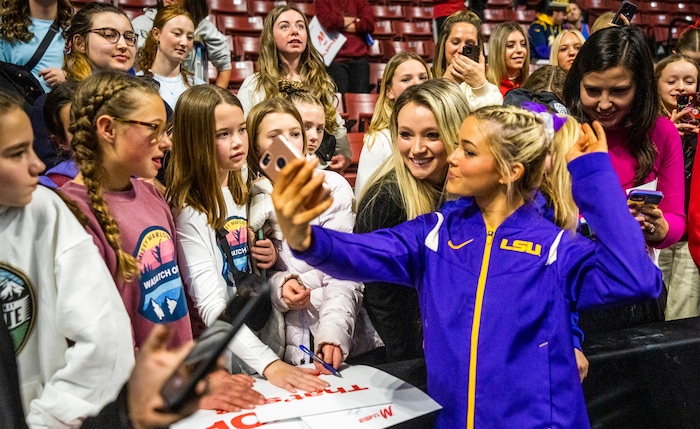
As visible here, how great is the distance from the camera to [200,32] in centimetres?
427

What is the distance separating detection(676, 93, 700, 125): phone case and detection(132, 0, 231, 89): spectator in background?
2650 millimetres

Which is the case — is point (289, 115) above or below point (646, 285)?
above

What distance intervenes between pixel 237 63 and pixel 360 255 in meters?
4.46

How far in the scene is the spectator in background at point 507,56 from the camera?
430 centimetres

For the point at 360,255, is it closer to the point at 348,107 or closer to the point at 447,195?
the point at 447,195

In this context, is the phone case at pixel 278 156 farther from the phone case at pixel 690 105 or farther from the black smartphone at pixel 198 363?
the phone case at pixel 690 105

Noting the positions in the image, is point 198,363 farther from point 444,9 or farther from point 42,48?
point 444,9

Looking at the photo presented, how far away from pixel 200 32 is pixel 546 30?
4103mm

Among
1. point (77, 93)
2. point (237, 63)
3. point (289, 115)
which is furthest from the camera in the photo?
point (237, 63)

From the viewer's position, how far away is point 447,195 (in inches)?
75.2

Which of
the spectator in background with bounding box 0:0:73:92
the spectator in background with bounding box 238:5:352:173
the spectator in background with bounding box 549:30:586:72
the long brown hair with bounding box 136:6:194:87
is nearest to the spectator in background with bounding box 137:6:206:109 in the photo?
the long brown hair with bounding box 136:6:194:87

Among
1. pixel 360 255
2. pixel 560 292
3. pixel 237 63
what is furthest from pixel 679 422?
pixel 237 63

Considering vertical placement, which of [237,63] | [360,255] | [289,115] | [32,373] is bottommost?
[32,373]

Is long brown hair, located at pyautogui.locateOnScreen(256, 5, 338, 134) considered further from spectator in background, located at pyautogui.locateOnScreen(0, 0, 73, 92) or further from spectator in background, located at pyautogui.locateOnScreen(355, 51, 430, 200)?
spectator in background, located at pyautogui.locateOnScreen(0, 0, 73, 92)
